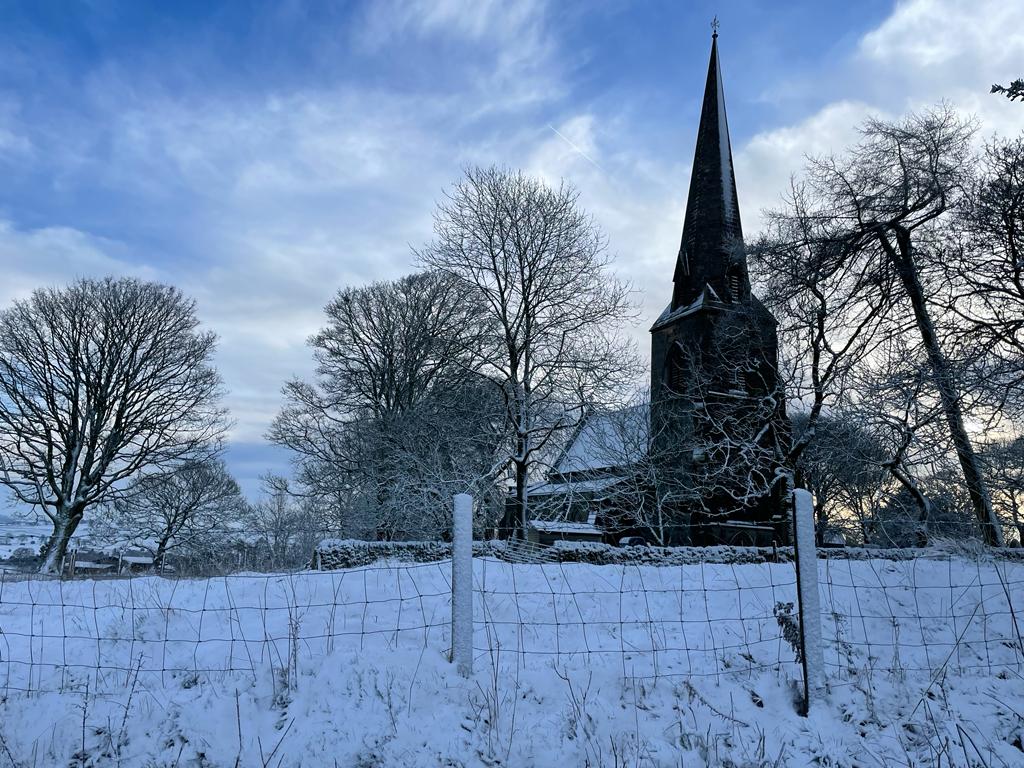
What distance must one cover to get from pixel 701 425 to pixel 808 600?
18.4m

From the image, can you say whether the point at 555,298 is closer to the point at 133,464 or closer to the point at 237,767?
the point at 133,464

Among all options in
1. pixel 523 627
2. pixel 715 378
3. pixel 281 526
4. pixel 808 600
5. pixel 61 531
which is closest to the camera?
pixel 808 600

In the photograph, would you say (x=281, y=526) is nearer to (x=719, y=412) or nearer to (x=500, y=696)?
(x=719, y=412)

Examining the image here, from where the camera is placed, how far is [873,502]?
67.5ft

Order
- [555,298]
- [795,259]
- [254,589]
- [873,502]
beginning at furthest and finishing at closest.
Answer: [873,502], [555,298], [795,259], [254,589]

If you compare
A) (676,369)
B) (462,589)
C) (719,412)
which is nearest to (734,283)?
(676,369)

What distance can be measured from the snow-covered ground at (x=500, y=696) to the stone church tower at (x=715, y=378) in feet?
44.7

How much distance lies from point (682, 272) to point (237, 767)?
85.0 ft

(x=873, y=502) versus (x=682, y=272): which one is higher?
(x=682, y=272)

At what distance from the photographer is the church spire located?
25.9 meters

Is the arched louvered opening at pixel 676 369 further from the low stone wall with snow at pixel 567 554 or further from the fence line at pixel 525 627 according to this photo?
the fence line at pixel 525 627

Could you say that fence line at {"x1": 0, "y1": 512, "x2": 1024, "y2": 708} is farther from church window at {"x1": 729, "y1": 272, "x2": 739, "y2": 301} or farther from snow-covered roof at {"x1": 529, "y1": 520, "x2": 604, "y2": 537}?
church window at {"x1": 729, "y1": 272, "x2": 739, "y2": 301}

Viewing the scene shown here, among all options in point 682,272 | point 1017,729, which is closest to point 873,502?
point 682,272

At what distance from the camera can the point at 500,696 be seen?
4.14 metres
